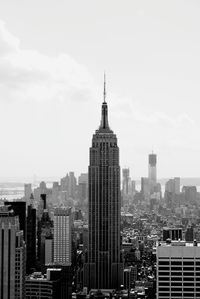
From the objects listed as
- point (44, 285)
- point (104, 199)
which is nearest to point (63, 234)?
point (104, 199)

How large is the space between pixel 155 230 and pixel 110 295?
746 centimetres

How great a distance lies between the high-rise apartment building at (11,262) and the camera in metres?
12.4

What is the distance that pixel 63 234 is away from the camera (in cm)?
2444

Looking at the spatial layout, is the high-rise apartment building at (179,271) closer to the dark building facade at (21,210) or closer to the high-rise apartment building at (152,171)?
the dark building facade at (21,210)

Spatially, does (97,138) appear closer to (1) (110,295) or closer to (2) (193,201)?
(2) (193,201)

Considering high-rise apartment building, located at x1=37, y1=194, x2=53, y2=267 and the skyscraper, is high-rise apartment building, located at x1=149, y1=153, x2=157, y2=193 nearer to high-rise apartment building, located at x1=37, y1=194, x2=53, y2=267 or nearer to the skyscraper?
the skyscraper

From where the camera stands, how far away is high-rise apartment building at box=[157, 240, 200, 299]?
31.9 feet

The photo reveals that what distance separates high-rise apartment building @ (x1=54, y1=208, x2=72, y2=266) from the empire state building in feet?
4.75

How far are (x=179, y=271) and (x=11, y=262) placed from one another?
12.4 ft

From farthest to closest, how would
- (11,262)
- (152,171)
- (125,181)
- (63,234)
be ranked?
1. (125,181)
2. (63,234)
3. (152,171)
4. (11,262)

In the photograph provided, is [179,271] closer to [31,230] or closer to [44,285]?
[44,285]

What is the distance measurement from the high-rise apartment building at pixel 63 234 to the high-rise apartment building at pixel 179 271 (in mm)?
12794

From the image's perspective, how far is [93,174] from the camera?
26781 mm

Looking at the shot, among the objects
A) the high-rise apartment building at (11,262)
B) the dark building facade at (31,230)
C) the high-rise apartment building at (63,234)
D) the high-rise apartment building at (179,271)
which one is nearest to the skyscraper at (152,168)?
the high-rise apartment building at (63,234)
